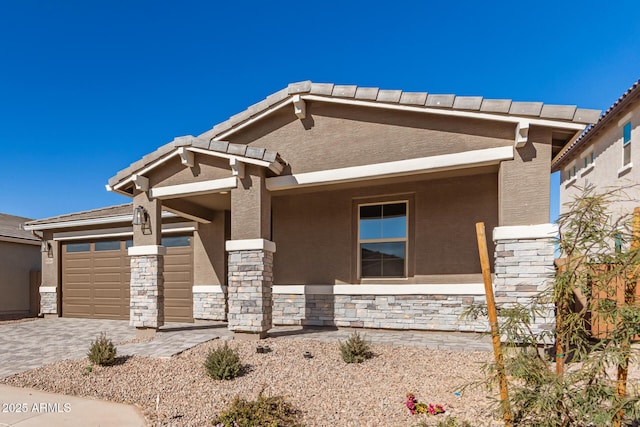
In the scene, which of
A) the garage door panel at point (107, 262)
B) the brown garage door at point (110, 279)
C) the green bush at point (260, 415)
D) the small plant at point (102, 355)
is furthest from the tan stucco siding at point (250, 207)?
the garage door panel at point (107, 262)

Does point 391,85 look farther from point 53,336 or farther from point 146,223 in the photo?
point 53,336

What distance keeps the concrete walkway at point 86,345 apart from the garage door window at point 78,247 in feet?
8.05

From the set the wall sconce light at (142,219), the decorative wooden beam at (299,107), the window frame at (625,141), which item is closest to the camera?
the decorative wooden beam at (299,107)

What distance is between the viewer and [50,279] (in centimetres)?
1234

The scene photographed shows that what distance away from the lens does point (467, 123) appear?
6.47 metres

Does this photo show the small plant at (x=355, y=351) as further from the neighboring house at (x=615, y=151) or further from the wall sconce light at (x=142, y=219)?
the neighboring house at (x=615, y=151)

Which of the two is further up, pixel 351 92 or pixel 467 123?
pixel 351 92

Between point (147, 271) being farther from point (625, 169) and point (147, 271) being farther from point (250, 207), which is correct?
point (625, 169)

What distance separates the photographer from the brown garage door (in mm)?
10328

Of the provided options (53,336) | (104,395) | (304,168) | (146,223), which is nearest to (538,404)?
(104,395)

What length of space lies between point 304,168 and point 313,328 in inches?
150

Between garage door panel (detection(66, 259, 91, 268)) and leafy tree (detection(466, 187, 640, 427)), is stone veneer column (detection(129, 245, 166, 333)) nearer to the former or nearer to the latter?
garage door panel (detection(66, 259, 91, 268))

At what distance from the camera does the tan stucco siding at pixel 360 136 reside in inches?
254

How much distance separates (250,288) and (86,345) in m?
3.91
